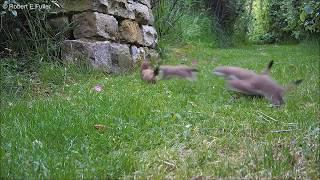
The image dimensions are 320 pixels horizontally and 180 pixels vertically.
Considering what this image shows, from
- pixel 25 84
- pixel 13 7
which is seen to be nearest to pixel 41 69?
pixel 25 84

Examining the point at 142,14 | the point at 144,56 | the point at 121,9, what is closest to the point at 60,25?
the point at 121,9

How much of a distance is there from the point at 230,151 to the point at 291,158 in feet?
1.27

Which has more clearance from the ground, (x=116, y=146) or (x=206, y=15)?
(x=206, y=15)

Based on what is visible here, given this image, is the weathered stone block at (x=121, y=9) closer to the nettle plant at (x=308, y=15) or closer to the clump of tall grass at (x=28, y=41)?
the clump of tall grass at (x=28, y=41)

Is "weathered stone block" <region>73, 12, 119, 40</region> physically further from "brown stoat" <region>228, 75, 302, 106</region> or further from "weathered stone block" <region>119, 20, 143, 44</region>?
"brown stoat" <region>228, 75, 302, 106</region>

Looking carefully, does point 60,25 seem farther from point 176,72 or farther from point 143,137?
point 176,72

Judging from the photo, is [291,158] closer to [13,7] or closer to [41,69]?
[41,69]

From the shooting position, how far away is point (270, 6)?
20.6 inches

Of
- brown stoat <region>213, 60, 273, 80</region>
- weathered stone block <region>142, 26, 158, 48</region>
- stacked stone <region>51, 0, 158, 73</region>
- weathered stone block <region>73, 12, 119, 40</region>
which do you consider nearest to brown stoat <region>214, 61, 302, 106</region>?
brown stoat <region>213, 60, 273, 80</region>

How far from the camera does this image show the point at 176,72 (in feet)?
1.25

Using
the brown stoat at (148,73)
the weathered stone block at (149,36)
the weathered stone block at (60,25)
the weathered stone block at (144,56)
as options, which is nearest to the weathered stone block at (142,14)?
the weathered stone block at (149,36)

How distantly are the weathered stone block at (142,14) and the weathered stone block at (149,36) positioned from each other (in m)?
0.10

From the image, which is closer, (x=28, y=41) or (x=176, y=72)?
(x=176, y=72)

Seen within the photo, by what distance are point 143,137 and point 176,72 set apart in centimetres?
243
